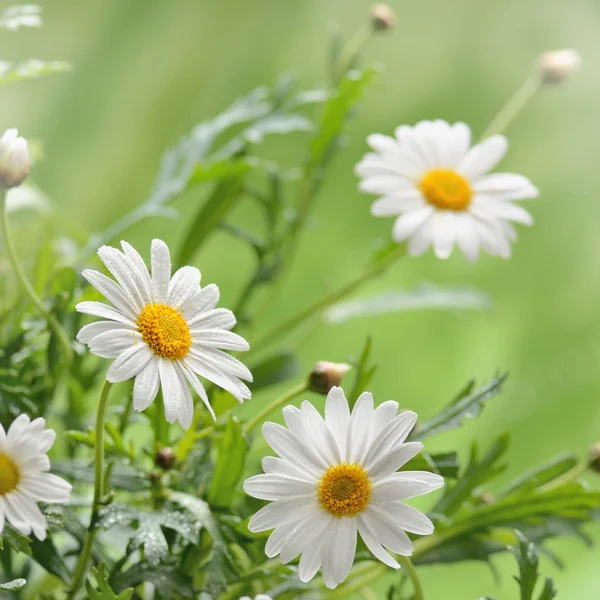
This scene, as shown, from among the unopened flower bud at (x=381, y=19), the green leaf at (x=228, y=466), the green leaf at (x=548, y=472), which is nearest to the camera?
the green leaf at (x=228, y=466)

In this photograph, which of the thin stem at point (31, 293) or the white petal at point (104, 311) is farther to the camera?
the thin stem at point (31, 293)

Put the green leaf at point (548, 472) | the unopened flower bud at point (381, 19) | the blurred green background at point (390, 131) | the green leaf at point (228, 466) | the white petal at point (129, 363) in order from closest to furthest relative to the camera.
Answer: the white petal at point (129, 363)
the green leaf at point (228, 466)
the green leaf at point (548, 472)
the unopened flower bud at point (381, 19)
the blurred green background at point (390, 131)

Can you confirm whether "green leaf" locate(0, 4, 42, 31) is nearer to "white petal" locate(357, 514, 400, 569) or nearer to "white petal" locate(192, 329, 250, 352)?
"white petal" locate(192, 329, 250, 352)

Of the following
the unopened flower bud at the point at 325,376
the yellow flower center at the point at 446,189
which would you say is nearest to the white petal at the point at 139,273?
the unopened flower bud at the point at 325,376

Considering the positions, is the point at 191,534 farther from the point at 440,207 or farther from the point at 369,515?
the point at 440,207

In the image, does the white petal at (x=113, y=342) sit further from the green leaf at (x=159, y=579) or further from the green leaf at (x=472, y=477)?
the green leaf at (x=472, y=477)

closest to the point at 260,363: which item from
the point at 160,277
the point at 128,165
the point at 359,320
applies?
the point at 160,277
